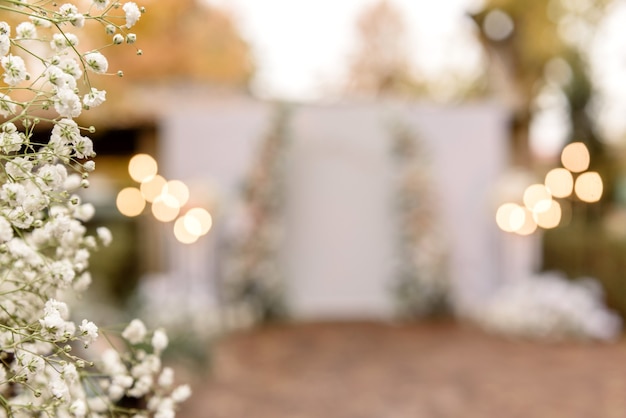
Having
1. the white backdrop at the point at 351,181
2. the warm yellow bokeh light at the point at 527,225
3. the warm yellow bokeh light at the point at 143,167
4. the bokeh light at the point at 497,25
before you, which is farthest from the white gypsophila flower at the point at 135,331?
the bokeh light at the point at 497,25

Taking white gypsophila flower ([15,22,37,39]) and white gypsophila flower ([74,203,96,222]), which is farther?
white gypsophila flower ([74,203,96,222])

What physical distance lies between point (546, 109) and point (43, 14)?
13.2 meters

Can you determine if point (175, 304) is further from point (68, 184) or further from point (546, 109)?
point (546, 109)

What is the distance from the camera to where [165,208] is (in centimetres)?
779

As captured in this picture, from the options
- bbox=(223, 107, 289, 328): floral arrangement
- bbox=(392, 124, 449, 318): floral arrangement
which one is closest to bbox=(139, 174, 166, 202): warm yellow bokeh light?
bbox=(223, 107, 289, 328): floral arrangement

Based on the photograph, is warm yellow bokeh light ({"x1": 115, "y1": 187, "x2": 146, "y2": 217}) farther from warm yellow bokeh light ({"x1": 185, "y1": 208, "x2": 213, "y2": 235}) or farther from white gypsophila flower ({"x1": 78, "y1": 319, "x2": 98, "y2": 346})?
white gypsophila flower ({"x1": 78, "y1": 319, "x2": 98, "y2": 346})

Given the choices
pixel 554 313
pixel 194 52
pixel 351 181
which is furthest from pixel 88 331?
pixel 194 52

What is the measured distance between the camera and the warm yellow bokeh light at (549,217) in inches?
328

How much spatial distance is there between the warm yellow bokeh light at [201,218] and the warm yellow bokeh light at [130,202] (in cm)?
60

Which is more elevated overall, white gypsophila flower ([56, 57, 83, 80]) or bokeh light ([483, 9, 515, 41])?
bokeh light ([483, 9, 515, 41])

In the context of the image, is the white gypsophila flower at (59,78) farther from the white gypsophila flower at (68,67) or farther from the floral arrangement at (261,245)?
the floral arrangement at (261,245)

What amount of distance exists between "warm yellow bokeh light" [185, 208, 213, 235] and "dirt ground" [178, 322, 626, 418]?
3.72 feet

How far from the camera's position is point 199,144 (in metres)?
8.45

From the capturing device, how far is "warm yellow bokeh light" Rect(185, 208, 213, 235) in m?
7.77
